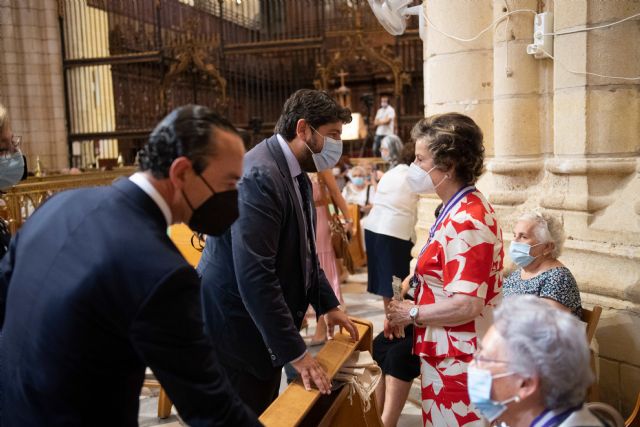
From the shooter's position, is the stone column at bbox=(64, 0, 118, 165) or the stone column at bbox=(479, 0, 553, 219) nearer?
the stone column at bbox=(479, 0, 553, 219)

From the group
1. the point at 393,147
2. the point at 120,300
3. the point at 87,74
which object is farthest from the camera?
the point at 87,74

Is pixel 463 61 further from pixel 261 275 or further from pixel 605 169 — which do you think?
pixel 261 275

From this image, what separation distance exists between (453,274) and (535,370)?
0.79 m

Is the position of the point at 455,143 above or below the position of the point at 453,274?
above

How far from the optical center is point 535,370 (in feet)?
4.74

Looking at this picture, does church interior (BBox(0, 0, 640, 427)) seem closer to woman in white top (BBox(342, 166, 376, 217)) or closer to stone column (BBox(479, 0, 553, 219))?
stone column (BBox(479, 0, 553, 219))

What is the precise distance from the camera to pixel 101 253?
1299 millimetres

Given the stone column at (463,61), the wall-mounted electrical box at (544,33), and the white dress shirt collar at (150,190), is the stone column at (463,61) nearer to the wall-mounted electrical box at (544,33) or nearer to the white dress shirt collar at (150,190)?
the wall-mounted electrical box at (544,33)

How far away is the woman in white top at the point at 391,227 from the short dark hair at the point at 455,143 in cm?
249

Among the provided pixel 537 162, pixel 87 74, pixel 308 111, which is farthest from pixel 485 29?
pixel 87 74

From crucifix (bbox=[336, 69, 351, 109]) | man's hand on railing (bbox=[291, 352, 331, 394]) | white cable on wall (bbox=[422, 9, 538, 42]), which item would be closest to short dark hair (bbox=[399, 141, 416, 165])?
white cable on wall (bbox=[422, 9, 538, 42])

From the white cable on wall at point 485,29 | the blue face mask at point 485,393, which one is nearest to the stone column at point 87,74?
the white cable on wall at point 485,29

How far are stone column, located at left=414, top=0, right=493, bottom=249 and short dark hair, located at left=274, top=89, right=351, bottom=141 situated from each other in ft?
6.48

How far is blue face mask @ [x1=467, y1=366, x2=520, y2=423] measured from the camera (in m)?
1.48
